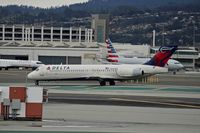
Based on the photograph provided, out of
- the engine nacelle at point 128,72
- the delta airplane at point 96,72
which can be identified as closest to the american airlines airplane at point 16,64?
the delta airplane at point 96,72

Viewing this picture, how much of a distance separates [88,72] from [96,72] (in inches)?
35.6

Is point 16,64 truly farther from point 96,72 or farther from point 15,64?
point 96,72

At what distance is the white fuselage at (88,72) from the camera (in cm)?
6044

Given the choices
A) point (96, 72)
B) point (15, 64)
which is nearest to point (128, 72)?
point (96, 72)

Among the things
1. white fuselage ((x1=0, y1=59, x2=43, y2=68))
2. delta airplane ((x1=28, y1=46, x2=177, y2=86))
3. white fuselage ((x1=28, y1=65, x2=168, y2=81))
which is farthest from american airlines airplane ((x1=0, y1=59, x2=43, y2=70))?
white fuselage ((x1=28, y1=65, x2=168, y2=81))

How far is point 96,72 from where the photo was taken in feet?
202

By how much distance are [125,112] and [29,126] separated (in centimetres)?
806

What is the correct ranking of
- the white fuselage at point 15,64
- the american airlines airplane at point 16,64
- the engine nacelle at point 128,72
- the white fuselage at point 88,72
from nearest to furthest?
the white fuselage at point 88,72 → the engine nacelle at point 128,72 → the american airlines airplane at point 16,64 → the white fuselage at point 15,64

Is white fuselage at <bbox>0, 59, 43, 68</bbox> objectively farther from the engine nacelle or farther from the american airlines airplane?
the engine nacelle

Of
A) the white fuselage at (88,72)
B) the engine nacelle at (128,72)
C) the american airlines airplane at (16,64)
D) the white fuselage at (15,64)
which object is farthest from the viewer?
the white fuselage at (15,64)

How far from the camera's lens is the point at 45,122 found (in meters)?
22.5

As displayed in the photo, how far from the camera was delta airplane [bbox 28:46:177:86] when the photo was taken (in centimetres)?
6047

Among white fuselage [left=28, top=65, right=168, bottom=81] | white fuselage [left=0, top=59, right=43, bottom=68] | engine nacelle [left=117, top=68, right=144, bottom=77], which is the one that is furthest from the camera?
white fuselage [left=0, top=59, right=43, bottom=68]

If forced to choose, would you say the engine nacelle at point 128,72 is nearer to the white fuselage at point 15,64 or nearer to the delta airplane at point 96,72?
the delta airplane at point 96,72
